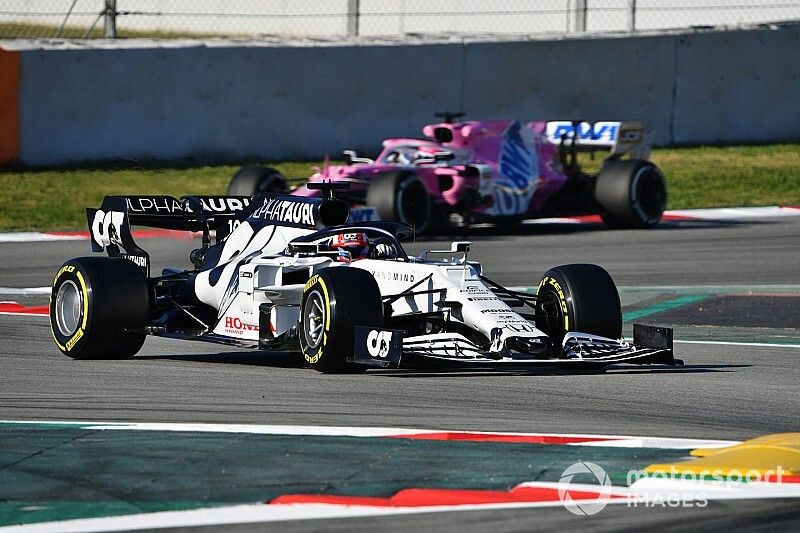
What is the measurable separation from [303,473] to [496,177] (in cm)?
1312

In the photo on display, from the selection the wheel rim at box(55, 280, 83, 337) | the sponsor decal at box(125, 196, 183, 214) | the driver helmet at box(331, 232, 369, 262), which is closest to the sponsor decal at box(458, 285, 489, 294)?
the driver helmet at box(331, 232, 369, 262)

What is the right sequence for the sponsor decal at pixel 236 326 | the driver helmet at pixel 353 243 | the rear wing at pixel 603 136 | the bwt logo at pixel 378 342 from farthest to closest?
the rear wing at pixel 603 136, the driver helmet at pixel 353 243, the sponsor decal at pixel 236 326, the bwt logo at pixel 378 342

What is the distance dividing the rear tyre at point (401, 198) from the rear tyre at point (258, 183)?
1307 mm

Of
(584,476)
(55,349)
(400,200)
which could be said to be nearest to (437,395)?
(584,476)

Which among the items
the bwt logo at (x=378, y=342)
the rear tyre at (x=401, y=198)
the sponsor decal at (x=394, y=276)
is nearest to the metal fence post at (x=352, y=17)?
the rear tyre at (x=401, y=198)

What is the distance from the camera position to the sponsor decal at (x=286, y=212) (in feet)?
36.7

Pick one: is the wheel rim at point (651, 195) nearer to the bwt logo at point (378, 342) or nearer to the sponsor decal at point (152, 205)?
the sponsor decal at point (152, 205)

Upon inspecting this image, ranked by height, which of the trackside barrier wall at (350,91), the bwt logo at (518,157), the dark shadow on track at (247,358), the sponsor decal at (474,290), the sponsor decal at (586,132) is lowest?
the dark shadow on track at (247,358)

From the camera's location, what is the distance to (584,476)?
6.67 metres

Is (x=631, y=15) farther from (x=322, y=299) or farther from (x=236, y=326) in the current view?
(x=322, y=299)

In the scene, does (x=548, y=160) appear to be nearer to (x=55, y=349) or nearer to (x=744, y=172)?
(x=744, y=172)

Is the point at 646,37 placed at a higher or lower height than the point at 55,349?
higher

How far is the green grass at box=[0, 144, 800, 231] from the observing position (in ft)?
70.1

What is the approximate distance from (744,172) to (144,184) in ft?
30.7
